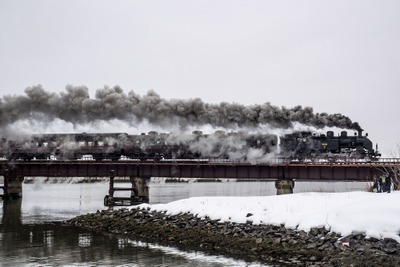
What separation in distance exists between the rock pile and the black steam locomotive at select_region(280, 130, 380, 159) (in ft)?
89.4

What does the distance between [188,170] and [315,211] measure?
112ft

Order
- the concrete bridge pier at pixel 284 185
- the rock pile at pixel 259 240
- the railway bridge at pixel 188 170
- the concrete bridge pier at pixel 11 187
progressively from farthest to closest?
the concrete bridge pier at pixel 11 187 → the concrete bridge pier at pixel 284 185 → the railway bridge at pixel 188 170 → the rock pile at pixel 259 240

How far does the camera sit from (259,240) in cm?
2400

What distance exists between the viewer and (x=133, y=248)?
2638cm

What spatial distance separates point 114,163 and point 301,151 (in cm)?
2481

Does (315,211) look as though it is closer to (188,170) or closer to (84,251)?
(84,251)

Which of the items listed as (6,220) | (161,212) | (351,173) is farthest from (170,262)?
(351,173)

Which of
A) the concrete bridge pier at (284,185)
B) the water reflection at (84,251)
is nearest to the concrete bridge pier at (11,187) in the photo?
the water reflection at (84,251)

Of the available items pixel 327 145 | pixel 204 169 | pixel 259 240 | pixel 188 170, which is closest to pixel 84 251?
pixel 259 240

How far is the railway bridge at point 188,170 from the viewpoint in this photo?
51222 millimetres

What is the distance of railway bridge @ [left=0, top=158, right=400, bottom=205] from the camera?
5122 centimetres

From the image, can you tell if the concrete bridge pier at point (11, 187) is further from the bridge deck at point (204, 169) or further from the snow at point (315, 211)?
the snow at point (315, 211)

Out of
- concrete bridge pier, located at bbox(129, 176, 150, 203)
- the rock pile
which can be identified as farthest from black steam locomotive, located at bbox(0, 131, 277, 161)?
the rock pile

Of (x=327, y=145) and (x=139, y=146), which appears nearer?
(x=327, y=145)
